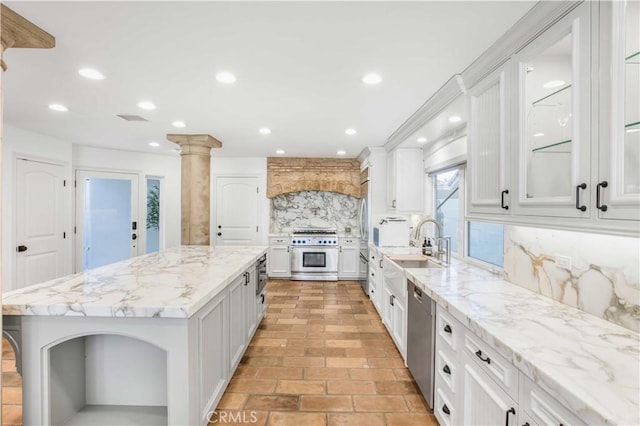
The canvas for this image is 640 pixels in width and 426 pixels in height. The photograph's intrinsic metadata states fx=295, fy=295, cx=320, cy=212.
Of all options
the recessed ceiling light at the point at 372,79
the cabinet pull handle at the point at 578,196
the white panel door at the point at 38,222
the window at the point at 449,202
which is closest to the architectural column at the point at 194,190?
the white panel door at the point at 38,222

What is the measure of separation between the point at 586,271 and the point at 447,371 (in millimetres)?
912

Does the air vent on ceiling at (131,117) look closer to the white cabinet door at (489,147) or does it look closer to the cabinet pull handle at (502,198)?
the white cabinet door at (489,147)

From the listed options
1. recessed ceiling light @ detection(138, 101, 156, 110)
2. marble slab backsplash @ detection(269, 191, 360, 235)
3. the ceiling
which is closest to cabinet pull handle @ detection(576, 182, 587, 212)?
the ceiling

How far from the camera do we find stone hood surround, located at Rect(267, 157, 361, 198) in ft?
19.0

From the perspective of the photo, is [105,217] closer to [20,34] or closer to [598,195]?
[20,34]

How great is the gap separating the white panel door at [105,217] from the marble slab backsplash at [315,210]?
2.68 m

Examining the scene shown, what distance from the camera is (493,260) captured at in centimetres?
259

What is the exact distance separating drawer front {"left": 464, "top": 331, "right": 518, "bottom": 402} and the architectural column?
138 inches

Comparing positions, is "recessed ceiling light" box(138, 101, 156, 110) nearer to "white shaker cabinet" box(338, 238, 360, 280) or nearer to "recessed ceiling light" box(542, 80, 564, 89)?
"recessed ceiling light" box(542, 80, 564, 89)

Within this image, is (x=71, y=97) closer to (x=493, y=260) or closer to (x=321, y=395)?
(x=321, y=395)

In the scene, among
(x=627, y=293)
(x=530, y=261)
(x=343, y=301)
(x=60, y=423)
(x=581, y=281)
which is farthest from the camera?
(x=343, y=301)

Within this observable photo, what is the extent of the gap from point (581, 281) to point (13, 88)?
14.0ft

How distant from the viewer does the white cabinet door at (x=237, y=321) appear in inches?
92.4

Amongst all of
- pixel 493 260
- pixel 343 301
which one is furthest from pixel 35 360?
pixel 343 301
